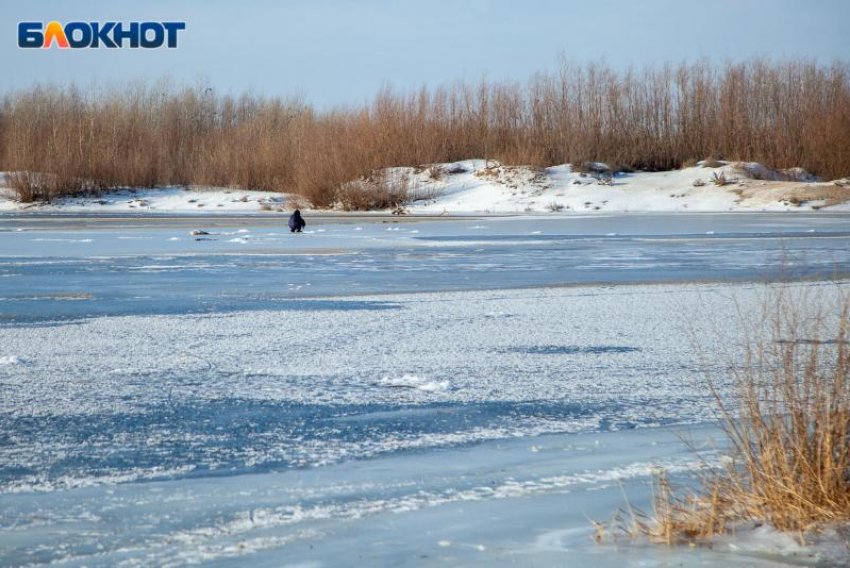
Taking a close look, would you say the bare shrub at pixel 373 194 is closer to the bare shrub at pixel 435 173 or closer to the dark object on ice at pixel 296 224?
the bare shrub at pixel 435 173

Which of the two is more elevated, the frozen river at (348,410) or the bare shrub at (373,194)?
the bare shrub at (373,194)

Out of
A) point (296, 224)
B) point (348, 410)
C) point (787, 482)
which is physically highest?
point (296, 224)

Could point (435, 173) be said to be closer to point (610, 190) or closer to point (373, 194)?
point (373, 194)

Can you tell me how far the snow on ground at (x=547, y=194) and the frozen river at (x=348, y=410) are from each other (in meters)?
23.6

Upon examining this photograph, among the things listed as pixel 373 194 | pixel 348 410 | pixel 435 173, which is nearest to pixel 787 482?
pixel 348 410

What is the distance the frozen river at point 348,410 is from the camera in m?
3.79

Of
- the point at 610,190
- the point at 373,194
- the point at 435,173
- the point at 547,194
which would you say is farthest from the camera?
the point at 435,173

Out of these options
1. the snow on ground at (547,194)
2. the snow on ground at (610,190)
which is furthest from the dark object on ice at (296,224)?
the snow on ground at (610,190)

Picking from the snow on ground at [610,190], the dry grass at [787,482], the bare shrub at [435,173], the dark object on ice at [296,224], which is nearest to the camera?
the dry grass at [787,482]

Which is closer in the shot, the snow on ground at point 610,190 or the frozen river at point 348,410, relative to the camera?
the frozen river at point 348,410

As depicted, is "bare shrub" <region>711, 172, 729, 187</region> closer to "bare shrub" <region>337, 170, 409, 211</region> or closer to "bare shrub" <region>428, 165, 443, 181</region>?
"bare shrub" <region>428, 165, 443, 181</region>

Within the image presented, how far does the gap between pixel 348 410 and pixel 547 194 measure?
115 ft

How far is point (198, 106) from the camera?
64.0 m

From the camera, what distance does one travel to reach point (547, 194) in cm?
4009
